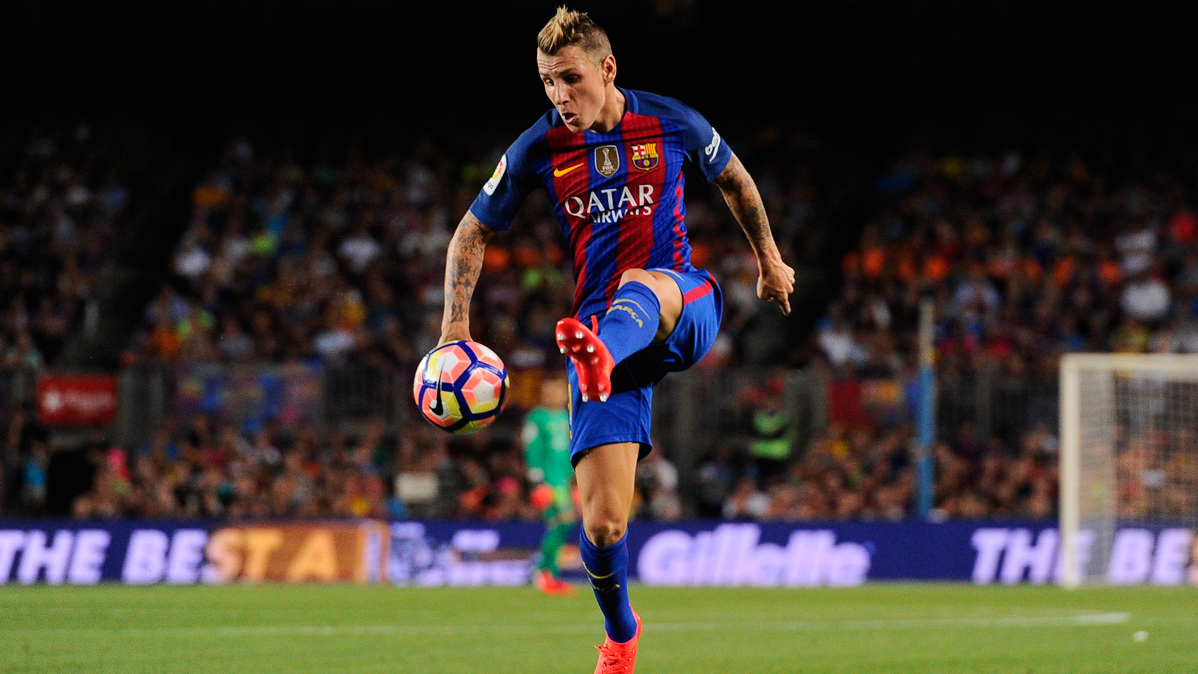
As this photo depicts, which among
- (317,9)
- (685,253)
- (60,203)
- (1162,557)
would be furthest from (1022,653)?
(317,9)

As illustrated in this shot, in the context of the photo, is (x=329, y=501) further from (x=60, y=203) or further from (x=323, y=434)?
(x=60, y=203)

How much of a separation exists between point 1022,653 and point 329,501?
478 inches

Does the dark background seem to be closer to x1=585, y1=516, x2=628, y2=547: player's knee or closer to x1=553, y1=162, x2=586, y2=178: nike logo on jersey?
x1=553, y1=162, x2=586, y2=178: nike logo on jersey

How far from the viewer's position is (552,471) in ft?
46.7

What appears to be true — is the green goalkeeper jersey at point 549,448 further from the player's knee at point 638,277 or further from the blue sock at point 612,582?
the player's knee at point 638,277

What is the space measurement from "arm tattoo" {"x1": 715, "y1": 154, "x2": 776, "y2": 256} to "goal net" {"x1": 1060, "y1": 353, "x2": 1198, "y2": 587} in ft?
34.0

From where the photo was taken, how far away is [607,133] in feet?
19.1

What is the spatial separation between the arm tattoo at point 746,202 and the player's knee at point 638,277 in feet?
1.82

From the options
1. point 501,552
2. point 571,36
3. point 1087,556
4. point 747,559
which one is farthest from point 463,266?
point 1087,556

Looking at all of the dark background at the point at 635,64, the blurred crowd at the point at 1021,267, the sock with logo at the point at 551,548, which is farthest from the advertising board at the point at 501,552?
the dark background at the point at 635,64

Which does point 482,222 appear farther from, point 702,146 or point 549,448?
point 549,448

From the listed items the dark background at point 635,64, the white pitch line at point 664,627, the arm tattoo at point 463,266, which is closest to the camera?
the arm tattoo at point 463,266

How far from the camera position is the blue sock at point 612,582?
5.72 metres

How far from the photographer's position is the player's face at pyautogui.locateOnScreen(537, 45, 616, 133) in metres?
5.58
